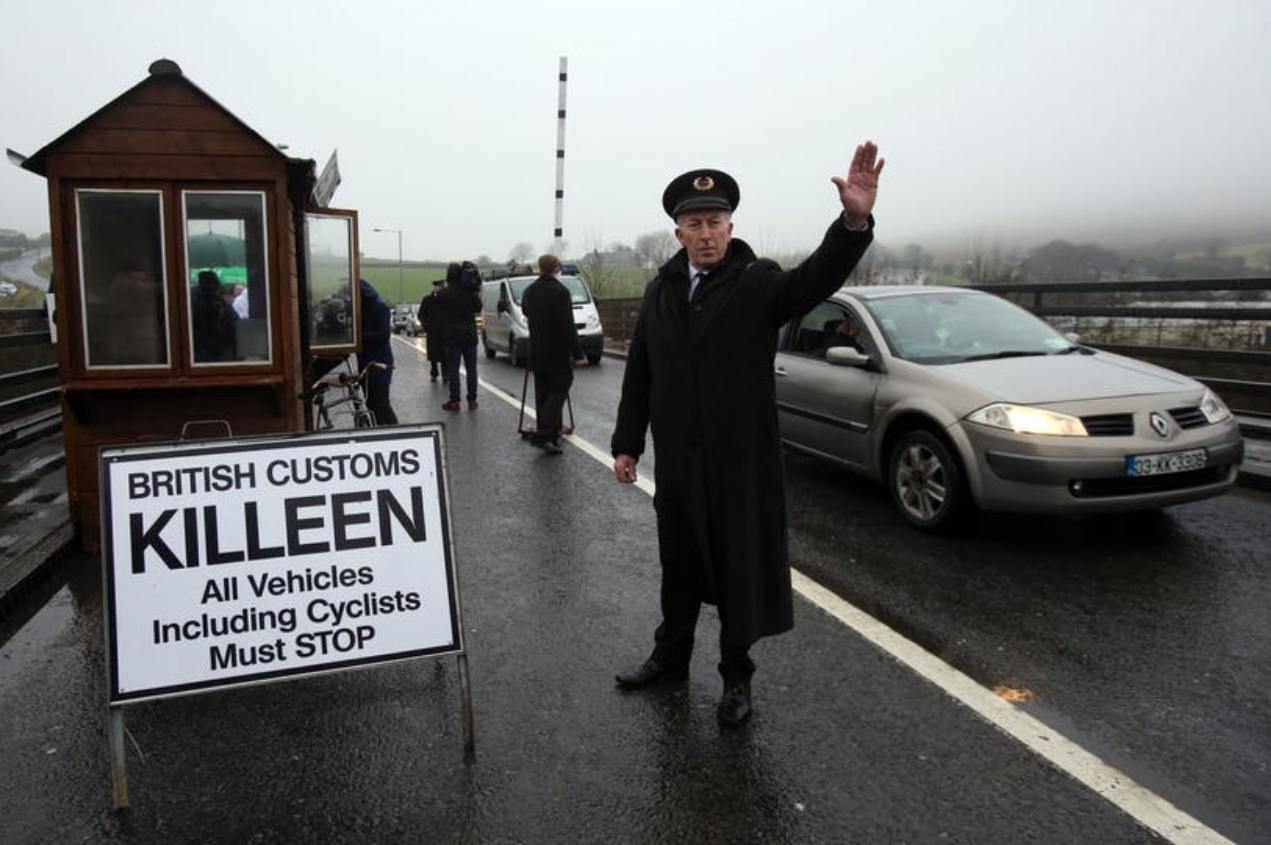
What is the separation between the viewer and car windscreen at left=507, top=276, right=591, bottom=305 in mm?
19656

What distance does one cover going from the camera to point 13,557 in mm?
4820

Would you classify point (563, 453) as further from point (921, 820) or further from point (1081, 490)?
point (921, 820)

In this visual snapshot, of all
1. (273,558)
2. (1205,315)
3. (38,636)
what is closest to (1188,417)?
(1205,315)

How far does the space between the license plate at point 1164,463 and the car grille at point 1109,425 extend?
17 cm

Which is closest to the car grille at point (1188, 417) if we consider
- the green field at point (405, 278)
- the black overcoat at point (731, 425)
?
the black overcoat at point (731, 425)

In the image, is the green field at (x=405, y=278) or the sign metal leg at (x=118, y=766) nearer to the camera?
the sign metal leg at (x=118, y=766)

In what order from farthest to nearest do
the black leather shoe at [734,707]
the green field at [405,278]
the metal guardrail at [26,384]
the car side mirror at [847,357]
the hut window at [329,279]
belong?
the green field at [405,278] → the metal guardrail at [26,384] → the hut window at [329,279] → the car side mirror at [847,357] → the black leather shoe at [734,707]

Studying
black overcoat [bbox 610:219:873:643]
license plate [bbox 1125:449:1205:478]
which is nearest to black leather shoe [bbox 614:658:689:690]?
black overcoat [bbox 610:219:873:643]

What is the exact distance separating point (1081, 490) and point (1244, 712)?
1846 mm

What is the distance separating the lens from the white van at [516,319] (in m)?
18.6

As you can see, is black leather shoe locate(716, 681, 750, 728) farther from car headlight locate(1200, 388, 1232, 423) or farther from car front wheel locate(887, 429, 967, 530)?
car headlight locate(1200, 388, 1232, 423)

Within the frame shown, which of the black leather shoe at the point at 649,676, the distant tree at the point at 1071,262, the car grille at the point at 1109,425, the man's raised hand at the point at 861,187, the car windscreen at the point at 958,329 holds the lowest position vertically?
the black leather shoe at the point at 649,676

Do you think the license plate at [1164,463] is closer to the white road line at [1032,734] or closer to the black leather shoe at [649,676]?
the white road line at [1032,734]

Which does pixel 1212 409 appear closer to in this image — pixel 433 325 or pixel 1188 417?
pixel 1188 417
